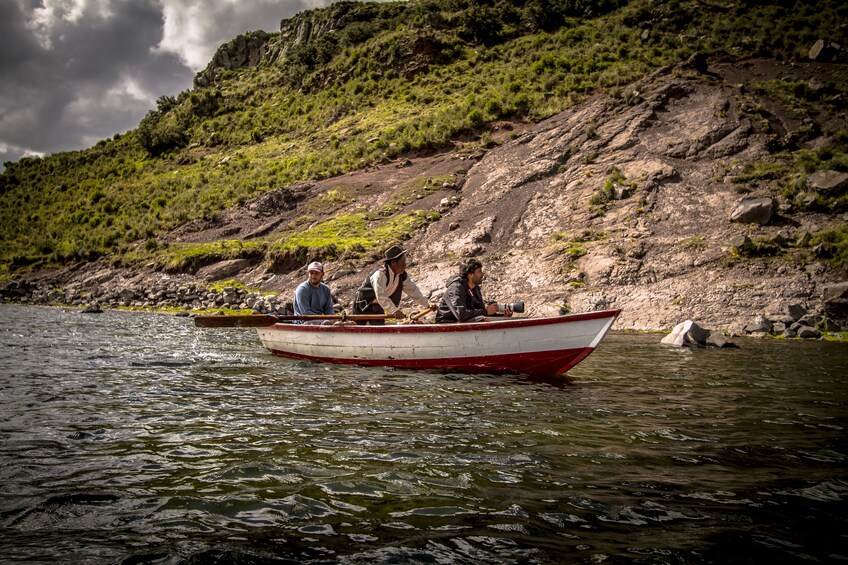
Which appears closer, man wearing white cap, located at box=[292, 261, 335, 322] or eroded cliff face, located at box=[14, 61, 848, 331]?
man wearing white cap, located at box=[292, 261, 335, 322]

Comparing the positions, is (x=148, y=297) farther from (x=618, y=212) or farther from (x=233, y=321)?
(x=618, y=212)

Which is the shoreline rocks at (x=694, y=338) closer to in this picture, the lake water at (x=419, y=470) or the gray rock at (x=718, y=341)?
the gray rock at (x=718, y=341)

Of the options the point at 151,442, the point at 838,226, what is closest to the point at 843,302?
the point at 838,226

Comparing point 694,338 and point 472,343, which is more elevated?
point 472,343

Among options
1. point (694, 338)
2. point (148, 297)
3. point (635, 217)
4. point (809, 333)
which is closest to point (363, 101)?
point (148, 297)

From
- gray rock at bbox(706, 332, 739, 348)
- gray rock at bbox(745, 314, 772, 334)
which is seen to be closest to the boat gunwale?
gray rock at bbox(706, 332, 739, 348)

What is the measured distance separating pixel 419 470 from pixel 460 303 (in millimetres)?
5800

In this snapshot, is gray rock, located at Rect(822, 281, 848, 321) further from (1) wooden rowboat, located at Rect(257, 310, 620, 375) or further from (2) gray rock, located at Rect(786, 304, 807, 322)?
(1) wooden rowboat, located at Rect(257, 310, 620, 375)

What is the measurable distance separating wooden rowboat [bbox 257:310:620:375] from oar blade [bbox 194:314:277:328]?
41.3 inches

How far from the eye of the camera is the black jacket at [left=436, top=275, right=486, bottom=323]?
9.99 m

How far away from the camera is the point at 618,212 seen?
2758 cm

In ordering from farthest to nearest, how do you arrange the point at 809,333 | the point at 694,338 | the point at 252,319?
1. the point at 809,333
2. the point at 694,338
3. the point at 252,319

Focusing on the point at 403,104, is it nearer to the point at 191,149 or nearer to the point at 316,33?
the point at 191,149

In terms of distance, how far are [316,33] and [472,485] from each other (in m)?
104
